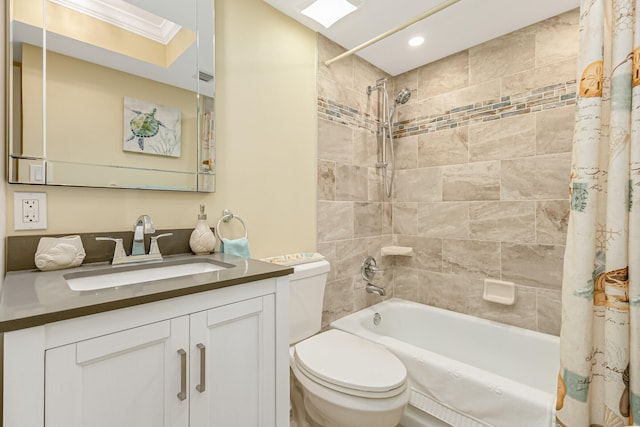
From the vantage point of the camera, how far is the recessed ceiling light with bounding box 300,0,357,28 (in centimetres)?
158

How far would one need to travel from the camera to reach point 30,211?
1.04 metres

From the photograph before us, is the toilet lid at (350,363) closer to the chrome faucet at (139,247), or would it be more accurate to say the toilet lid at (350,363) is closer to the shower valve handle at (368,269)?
the shower valve handle at (368,269)

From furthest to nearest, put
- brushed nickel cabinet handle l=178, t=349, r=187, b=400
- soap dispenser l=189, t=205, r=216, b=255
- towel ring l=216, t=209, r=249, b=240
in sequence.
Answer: towel ring l=216, t=209, r=249, b=240
soap dispenser l=189, t=205, r=216, b=255
brushed nickel cabinet handle l=178, t=349, r=187, b=400

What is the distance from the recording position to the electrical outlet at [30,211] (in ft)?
3.35

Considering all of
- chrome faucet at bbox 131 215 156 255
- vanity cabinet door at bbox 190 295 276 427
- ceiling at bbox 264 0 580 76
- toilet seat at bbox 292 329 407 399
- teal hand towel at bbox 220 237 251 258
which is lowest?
toilet seat at bbox 292 329 407 399

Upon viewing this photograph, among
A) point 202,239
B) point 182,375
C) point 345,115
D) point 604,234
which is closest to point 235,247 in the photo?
point 202,239

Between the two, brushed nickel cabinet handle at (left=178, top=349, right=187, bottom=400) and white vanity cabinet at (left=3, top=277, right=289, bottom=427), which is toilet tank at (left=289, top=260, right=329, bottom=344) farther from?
brushed nickel cabinet handle at (left=178, top=349, right=187, bottom=400)

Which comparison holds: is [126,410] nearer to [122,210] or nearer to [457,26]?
[122,210]

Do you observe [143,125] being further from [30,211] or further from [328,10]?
[328,10]

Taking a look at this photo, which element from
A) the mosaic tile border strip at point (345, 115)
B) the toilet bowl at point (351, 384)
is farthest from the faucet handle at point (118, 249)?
the mosaic tile border strip at point (345, 115)

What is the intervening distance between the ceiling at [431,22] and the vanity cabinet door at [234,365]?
5.20 ft

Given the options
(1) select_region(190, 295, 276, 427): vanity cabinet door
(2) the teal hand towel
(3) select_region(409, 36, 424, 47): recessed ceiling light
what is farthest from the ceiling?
(1) select_region(190, 295, 276, 427): vanity cabinet door

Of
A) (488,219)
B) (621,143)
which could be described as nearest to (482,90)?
(488,219)

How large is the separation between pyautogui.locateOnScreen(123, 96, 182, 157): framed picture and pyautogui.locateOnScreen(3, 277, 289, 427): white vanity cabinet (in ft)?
2.55
